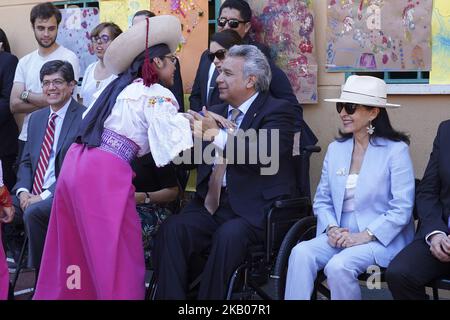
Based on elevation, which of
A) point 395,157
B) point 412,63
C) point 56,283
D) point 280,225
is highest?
point 412,63

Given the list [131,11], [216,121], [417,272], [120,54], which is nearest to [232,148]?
[216,121]

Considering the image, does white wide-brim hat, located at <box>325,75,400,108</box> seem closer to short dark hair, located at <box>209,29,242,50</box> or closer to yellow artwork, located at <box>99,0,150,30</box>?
short dark hair, located at <box>209,29,242,50</box>

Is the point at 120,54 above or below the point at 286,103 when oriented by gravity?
above

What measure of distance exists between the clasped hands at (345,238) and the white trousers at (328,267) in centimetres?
4

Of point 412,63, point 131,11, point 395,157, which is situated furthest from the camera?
point 131,11

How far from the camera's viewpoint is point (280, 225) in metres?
4.93

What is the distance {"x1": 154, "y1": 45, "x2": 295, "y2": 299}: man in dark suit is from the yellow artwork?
7.60 feet

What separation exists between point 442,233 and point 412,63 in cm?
186

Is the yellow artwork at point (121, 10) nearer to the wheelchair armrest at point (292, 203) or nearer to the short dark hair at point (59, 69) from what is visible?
the short dark hair at point (59, 69)

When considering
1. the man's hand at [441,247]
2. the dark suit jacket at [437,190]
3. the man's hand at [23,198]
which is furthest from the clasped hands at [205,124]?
the man's hand at [23,198]

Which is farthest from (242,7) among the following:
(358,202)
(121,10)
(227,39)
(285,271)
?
(285,271)

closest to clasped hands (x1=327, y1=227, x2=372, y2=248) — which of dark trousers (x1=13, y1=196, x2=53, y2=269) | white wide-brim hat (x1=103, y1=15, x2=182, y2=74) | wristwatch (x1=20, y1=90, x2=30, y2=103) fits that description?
white wide-brim hat (x1=103, y1=15, x2=182, y2=74)

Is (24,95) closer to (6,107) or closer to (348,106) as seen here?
(6,107)

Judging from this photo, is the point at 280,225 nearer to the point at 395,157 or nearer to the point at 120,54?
the point at 395,157
